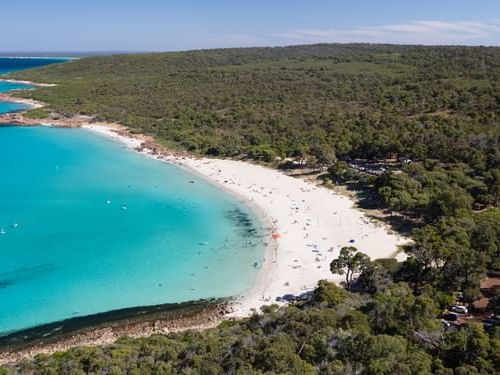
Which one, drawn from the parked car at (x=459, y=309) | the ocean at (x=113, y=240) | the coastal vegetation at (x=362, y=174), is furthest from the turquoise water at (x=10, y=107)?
the parked car at (x=459, y=309)

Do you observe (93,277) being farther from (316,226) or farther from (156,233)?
(316,226)

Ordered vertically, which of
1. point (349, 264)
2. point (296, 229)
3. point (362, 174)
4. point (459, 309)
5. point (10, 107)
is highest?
point (10, 107)

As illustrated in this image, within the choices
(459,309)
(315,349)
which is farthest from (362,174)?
(315,349)

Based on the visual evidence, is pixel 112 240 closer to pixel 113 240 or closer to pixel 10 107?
pixel 113 240

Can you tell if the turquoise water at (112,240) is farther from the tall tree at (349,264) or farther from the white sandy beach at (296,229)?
the tall tree at (349,264)

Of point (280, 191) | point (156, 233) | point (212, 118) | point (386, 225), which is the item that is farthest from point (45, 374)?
point (212, 118)

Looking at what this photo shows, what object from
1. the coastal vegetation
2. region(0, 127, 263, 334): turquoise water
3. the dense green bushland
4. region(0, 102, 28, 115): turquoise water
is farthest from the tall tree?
region(0, 102, 28, 115): turquoise water
